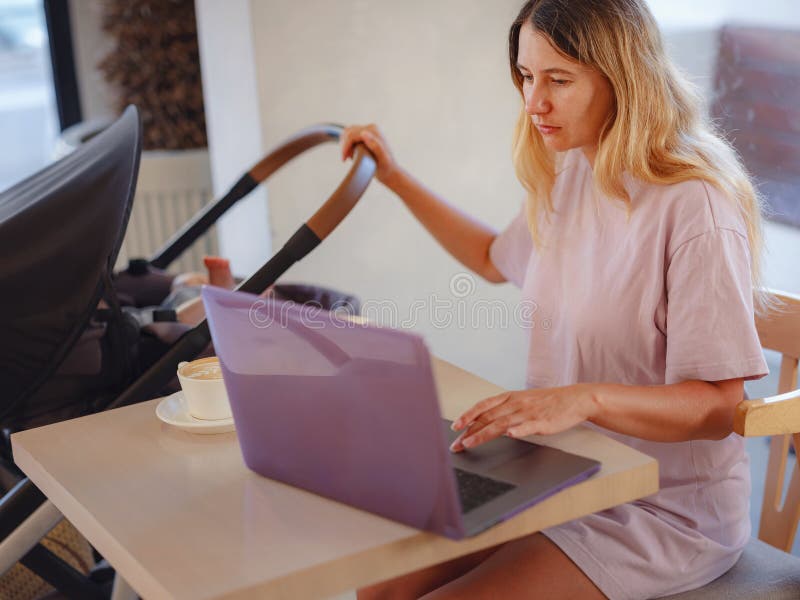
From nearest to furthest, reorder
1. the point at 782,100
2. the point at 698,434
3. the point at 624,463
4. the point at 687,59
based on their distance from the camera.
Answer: the point at 624,463, the point at 698,434, the point at 782,100, the point at 687,59

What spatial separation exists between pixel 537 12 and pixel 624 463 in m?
0.69

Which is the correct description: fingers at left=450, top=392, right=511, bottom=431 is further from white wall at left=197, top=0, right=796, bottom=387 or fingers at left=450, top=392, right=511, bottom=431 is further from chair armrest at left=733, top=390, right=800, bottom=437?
white wall at left=197, top=0, right=796, bottom=387

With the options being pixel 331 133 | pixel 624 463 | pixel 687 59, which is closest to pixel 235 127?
pixel 331 133

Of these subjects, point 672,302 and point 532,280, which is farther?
point 532,280

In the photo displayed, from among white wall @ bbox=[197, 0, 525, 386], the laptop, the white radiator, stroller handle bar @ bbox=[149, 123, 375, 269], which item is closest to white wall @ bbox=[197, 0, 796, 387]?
white wall @ bbox=[197, 0, 525, 386]

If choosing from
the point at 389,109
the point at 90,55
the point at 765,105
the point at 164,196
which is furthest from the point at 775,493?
the point at 90,55

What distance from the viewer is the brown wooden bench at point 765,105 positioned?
2.43 meters

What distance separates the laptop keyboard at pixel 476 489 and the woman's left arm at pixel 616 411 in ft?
0.23

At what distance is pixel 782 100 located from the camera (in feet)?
8.04

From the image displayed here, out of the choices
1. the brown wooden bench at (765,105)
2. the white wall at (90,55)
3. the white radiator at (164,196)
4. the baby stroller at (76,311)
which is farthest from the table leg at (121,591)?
the white wall at (90,55)

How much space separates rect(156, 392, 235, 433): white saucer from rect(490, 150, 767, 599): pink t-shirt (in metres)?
0.46

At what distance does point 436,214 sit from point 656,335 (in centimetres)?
63

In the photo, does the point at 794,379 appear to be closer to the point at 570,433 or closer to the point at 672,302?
the point at 672,302

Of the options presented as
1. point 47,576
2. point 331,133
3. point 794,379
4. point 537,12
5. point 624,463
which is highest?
point 537,12
